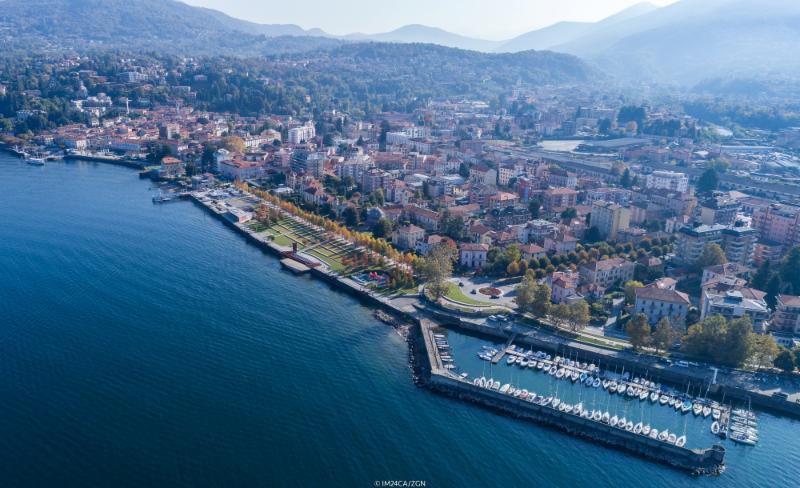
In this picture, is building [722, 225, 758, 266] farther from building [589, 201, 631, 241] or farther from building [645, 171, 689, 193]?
building [645, 171, 689, 193]

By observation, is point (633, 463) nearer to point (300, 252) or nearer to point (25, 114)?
point (300, 252)

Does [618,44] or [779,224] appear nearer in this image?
[779,224]

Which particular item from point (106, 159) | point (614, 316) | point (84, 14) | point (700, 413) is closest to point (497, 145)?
point (106, 159)

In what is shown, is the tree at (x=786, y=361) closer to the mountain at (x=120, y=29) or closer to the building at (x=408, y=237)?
the building at (x=408, y=237)

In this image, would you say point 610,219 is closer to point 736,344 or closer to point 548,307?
point 548,307

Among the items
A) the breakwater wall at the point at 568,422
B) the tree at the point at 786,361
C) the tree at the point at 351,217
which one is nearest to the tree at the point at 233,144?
the tree at the point at 351,217

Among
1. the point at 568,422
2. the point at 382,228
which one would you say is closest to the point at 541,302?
the point at 568,422
